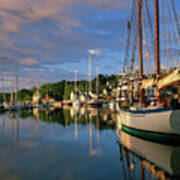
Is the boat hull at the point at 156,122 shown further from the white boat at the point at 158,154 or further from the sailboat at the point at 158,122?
the white boat at the point at 158,154

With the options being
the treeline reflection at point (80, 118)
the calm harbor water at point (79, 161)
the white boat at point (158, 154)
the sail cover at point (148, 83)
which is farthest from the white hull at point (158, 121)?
the treeline reflection at point (80, 118)

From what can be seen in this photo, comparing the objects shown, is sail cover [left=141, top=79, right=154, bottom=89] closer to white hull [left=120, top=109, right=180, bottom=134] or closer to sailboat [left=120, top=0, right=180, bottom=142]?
sailboat [left=120, top=0, right=180, bottom=142]

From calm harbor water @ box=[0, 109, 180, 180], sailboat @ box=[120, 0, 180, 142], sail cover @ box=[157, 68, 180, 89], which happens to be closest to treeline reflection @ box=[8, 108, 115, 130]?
sailboat @ box=[120, 0, 180, 142]

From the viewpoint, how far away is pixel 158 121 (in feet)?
65.7

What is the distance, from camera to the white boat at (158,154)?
13.3 metres

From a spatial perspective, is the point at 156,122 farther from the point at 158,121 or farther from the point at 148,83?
the point at 148,83

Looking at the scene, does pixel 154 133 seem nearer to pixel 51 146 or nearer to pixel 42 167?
pixel 51 146

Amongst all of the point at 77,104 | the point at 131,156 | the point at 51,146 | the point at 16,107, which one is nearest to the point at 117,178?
the point at 131,156

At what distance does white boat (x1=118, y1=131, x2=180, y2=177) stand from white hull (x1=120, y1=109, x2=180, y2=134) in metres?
1.40

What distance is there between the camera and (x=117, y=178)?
1217 centimetres

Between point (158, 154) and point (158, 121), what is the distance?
4.34 meters


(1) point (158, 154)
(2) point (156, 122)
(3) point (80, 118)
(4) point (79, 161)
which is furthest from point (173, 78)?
(3) point (80, 118)

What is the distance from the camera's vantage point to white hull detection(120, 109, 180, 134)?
19.0 m

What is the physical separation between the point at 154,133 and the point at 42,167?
11.1m
